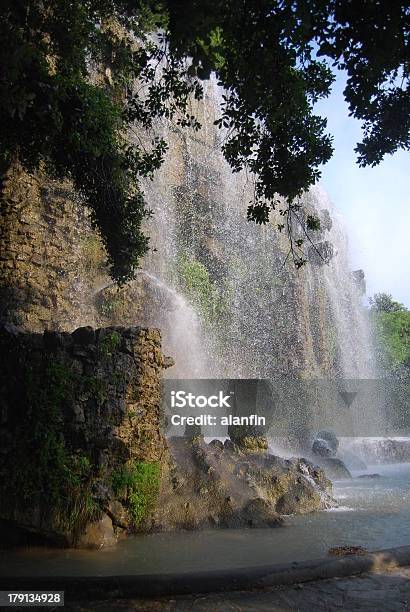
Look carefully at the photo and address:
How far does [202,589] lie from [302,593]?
827 mm

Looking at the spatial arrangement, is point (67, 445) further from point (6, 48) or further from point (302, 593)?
point (6, 48)

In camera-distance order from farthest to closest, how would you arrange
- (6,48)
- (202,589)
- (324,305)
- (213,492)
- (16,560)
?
1. (324,305)
2. (213,492)
3. (16,560)
4. (6,48)
5. (202,589)

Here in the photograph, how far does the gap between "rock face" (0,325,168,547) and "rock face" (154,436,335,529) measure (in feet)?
1.40

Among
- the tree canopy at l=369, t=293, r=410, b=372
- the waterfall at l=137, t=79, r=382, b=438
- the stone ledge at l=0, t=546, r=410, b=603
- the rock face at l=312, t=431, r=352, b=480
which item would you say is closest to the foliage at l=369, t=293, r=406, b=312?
the tree canopy at l=369, t=293, r=410, b=372

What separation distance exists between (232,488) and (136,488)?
1.70m

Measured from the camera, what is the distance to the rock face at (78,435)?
7301 millimetres

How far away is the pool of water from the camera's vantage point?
6.21 m

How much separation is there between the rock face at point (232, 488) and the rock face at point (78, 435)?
425mm

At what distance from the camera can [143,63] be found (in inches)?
320

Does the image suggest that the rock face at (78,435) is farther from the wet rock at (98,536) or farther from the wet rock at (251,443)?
the wet rock at (251,443)

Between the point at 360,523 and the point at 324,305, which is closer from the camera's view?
the point at 360,523

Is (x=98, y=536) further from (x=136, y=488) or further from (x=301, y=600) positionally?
(x=301, y=600)

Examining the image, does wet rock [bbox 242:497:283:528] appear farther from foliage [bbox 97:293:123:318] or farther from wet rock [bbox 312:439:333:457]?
wet rock [bbox 312:439:333:457]

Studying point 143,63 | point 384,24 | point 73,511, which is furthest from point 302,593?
point 143,63
